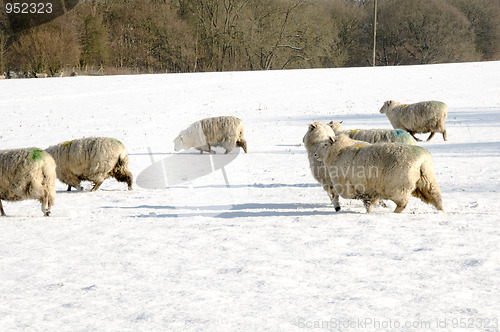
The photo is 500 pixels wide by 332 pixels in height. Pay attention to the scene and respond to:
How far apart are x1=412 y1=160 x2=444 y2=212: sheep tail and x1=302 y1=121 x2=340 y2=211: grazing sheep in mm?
1250

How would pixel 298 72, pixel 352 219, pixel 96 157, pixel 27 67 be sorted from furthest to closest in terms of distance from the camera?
pixel 27 67, pixel 298 72, pixel 96 157, pixel 352 219

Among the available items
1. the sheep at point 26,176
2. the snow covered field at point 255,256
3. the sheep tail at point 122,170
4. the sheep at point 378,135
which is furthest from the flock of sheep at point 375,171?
the sheep at point 26,176

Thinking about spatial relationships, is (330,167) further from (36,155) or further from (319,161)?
(36,155)

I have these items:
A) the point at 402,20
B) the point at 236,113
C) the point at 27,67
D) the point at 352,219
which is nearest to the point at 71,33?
the point at 27,67

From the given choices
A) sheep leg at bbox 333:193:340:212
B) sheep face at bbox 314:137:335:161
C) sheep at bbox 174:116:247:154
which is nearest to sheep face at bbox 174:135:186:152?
sheep at bbox 174:116:247:154

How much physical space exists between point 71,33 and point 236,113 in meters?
28.6

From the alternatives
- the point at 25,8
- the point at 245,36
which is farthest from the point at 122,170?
the point at 245,36

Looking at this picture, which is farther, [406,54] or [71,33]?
[406,54]

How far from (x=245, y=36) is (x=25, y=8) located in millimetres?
21415

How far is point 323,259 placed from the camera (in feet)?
17.6

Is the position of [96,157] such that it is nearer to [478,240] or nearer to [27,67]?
[478,240]

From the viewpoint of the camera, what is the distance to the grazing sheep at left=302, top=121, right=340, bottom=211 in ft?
27.1

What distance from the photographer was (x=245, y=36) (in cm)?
5472

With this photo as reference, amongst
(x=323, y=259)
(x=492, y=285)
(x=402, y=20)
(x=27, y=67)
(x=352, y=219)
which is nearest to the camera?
(x=492, y=285)
